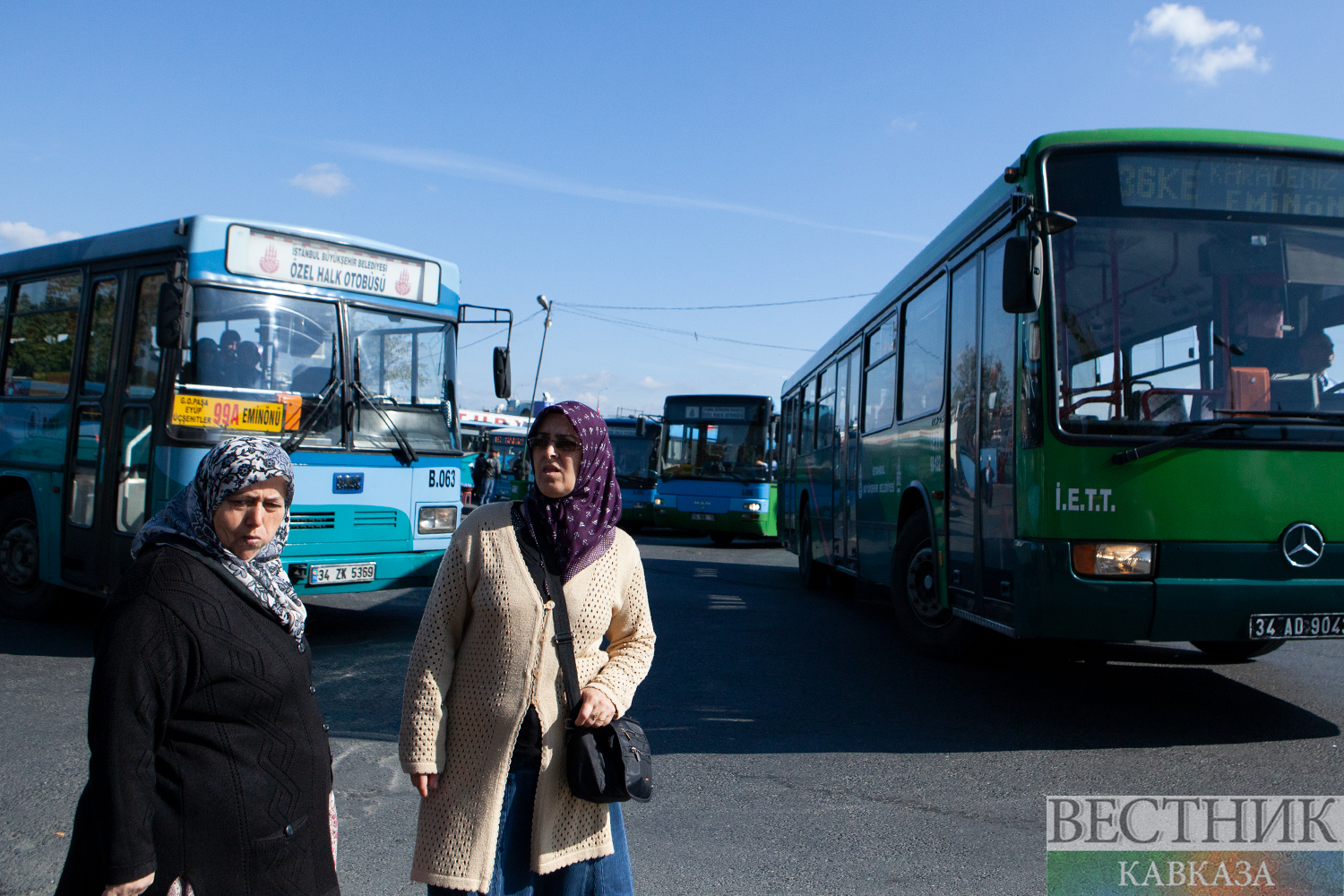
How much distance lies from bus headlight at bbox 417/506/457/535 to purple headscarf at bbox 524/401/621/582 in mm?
6050

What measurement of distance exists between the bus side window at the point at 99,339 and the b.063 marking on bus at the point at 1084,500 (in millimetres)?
7012

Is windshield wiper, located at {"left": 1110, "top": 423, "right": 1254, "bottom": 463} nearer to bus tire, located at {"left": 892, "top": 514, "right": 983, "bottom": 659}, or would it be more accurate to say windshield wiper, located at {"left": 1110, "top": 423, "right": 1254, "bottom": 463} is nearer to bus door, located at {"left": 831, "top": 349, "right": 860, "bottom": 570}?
bus tire, located at {"left": 892, "top": 514, "right": 983, "bottom": 659}

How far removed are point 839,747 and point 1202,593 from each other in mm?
1964

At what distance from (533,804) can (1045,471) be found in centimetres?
365

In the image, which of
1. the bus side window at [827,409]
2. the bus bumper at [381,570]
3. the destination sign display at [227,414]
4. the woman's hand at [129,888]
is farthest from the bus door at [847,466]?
the woman's hand at [129,888]

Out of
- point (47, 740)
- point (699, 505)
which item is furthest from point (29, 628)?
point (699, 505)

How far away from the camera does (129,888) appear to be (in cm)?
196

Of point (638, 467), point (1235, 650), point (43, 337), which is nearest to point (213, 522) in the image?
point (1235, 650)

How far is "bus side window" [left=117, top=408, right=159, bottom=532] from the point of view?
24.8 feet

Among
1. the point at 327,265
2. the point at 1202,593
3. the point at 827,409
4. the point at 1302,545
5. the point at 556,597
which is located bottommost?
Answer: the point at 1202,593

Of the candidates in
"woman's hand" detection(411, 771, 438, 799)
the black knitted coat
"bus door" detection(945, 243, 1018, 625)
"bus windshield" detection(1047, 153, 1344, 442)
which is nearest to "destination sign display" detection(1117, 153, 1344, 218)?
"bus windshield" detection(1047, 153, 1344, 442)

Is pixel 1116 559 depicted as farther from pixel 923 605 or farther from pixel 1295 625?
pixel 923 605

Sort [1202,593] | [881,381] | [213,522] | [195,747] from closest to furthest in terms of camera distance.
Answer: [195,747]
[213,522]
[1202,593]
[881,381]

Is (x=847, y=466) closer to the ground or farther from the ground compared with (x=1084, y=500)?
farther from the ground
